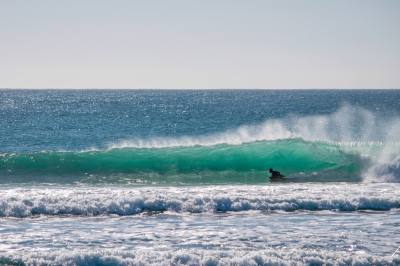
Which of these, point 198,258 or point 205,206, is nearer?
point 198,258

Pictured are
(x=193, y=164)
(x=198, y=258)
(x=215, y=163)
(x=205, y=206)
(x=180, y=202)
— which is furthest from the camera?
(x=215, y=163)

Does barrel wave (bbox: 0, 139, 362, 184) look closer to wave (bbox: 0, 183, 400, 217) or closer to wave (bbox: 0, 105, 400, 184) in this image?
wave (bbox: 0, 105, 400, 184)

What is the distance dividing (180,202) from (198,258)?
16.5 ft

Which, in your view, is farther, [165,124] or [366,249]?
[165,124]

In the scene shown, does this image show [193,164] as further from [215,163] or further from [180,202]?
[180,202]

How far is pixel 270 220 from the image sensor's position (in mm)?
14773

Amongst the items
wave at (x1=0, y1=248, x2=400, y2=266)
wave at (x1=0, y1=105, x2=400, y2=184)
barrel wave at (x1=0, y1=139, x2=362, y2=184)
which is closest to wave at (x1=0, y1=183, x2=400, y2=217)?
wave at (x1=0, y1=248, x2=400, y2=266)

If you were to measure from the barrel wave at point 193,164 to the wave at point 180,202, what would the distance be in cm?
557

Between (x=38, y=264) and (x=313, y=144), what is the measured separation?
797 inches

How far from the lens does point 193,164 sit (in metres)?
27.3

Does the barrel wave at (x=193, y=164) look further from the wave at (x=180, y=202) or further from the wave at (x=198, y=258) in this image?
the wave at (x=198, y=258)

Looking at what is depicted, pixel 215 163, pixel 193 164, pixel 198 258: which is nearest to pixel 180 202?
pixel 198 258

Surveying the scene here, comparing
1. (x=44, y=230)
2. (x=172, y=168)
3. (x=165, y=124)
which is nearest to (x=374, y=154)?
(x=172, y=168)

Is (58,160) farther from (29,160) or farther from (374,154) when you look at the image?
(374,154)
